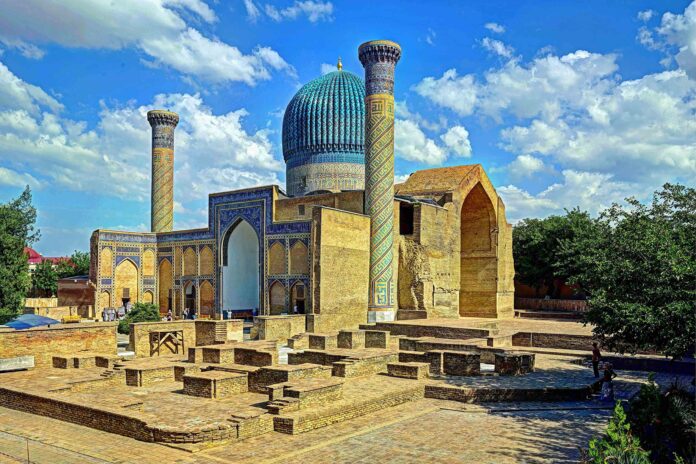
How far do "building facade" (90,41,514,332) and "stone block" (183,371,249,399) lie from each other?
10800 mm

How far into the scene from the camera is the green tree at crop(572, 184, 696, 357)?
9.49 meters

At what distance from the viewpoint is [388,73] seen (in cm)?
2500

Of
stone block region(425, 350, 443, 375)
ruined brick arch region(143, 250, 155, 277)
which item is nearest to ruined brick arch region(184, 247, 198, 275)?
A: ruined brick arch region(143, 250, 155, 277)

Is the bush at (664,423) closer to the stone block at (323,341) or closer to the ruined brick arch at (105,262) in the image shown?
the stone block at (323,341)

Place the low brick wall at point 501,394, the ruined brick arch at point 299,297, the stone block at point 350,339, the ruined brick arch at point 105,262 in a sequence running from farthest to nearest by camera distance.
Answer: the ruined brick arch at point 105,262 → the ruined brick arch at point 299,297 → the stone block at point 350,339 → the low brick wall at point 501,394

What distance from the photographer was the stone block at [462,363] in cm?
Answer: 1295

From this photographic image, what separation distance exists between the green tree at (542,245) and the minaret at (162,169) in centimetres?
1928

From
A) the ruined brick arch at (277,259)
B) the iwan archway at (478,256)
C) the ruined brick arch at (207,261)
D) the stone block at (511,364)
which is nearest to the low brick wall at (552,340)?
the stone block at (511,364)

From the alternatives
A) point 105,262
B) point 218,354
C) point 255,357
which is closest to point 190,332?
point 218,354

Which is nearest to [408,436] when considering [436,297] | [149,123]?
[436,297]

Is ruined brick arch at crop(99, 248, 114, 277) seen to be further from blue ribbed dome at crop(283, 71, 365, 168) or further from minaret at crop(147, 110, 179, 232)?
blue ribbed dome at crop(283, 71, 365, 168)

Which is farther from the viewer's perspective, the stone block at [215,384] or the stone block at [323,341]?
the stone block at [323,341]

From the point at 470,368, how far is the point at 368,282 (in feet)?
37.6

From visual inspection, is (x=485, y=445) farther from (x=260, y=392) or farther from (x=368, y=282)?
(x=368, y=282)
